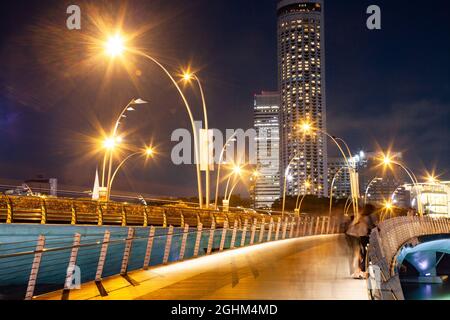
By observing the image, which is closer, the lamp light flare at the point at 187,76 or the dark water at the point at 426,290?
the lamp light flare at the point at 187,76

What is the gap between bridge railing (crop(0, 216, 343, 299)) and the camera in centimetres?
1280

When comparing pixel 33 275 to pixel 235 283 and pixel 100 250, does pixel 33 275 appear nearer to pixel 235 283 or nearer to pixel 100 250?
pixel 235 283

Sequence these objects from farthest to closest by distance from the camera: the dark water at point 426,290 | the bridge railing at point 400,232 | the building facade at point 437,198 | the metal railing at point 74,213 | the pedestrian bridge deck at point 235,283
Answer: the building facade at point 437,198 → the dark water at point 426,290 → the bridge railing at point 400,232 → the metal railing at point 74,213 → the pedestrian bridge deck at point 235,283

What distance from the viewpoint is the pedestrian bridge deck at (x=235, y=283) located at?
12.7 metres

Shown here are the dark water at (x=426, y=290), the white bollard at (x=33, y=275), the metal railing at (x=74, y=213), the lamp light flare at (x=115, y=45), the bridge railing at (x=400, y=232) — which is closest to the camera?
the white bollard at (x=33, y=275)

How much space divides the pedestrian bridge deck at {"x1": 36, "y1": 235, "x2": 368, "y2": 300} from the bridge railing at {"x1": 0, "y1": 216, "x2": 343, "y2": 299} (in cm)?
54

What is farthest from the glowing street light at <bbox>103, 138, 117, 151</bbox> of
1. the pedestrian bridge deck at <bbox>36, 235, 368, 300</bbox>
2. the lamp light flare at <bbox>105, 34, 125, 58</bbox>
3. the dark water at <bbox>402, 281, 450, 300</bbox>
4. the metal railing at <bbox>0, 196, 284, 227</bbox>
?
the dark water at <bbox>402, 281, 450, 300</bbox>

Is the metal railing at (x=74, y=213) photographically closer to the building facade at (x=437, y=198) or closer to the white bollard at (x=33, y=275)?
the white bollard at (x=33, y=275)

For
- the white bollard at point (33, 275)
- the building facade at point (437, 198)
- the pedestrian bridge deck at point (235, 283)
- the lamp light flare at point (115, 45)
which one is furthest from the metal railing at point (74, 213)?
the building facade at point (437, 198)

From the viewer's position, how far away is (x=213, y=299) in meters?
12.3

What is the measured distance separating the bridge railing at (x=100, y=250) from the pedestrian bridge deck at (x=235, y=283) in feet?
1.78

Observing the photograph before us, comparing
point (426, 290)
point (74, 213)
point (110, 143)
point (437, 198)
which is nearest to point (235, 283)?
point (74, 213)

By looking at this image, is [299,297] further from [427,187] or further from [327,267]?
[427,187]
